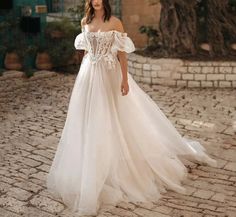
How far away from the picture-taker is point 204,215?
402 centimetres

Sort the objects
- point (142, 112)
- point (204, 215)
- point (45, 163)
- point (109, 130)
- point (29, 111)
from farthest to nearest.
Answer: point (29, 111)
point (45, 163)
point (142, 112)
point (109, 130)
point (204, 215)

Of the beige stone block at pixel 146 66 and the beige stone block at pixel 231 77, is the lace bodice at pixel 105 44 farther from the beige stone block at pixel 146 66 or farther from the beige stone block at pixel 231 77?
the beige stone block at pixel 231 77

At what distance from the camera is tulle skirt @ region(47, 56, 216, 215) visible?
4.19 meters

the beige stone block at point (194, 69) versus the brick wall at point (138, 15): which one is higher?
the brick wall at point (138, 15)

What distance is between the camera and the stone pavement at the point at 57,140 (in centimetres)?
417

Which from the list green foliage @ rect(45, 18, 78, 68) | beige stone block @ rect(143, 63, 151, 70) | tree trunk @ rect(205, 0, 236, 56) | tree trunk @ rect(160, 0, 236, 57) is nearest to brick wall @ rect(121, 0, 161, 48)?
green foliage @ rect(45, 18, 78, 68)

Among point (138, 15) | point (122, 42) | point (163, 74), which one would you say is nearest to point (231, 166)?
point (122, 42)

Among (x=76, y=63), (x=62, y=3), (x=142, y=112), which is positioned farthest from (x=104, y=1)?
(x=62, y=3)

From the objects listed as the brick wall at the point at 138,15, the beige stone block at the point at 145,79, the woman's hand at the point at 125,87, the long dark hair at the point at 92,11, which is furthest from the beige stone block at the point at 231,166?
the brick wall at the point at 138,15

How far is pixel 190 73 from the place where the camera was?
874 centimetres

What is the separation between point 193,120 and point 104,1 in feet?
9.98

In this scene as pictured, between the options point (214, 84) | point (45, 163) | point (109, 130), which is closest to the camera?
point (109, 130)

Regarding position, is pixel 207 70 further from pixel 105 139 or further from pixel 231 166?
pixel 105 139

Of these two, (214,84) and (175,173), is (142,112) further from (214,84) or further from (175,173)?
(214,84)
